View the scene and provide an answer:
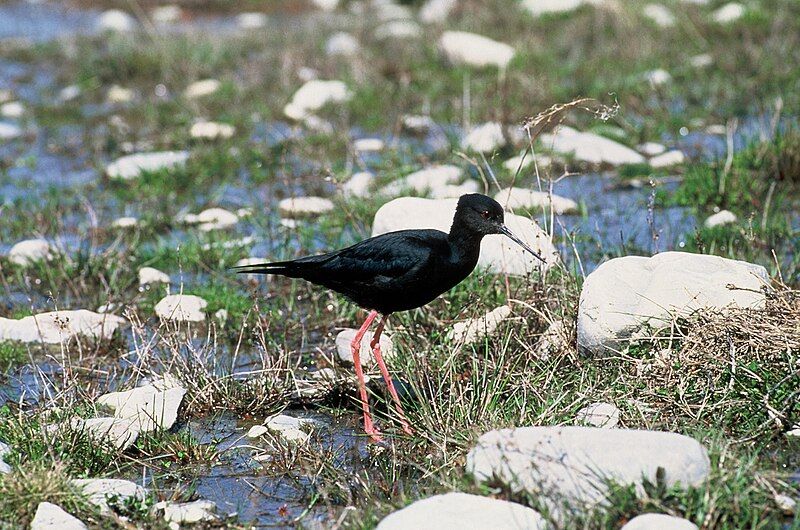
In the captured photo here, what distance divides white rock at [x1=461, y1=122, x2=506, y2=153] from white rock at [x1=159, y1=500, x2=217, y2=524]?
5.28 meters

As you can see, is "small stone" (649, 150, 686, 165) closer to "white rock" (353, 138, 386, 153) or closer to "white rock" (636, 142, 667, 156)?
"white rock" (636, 142, 667, 156)

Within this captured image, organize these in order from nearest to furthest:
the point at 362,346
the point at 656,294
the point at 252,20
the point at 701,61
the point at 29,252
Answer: the point at 656,294 < the point at 362,346 < the point at 29,252 < the point at 701,61 < the point at 252,20

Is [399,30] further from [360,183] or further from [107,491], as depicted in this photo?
[107,491]

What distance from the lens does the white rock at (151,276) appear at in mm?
7574

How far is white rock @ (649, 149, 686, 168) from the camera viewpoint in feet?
30.0

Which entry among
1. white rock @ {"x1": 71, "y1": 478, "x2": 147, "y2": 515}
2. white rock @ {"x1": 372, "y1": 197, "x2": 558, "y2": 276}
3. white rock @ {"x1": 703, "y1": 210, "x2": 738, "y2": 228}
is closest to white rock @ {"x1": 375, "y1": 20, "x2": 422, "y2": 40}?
white rock @ {"x1": 703, "y1": 210, "x2": 738, "y2": 228}

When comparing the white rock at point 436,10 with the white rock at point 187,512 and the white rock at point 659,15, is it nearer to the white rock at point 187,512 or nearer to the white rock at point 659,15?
the white rock at point 659,15

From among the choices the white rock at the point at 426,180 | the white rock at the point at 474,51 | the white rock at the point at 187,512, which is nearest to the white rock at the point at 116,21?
the white rock at the point at 474,51

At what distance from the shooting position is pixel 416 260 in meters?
5.55

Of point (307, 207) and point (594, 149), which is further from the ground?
point (594, 149)

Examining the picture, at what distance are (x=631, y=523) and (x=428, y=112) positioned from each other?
23.8 feet

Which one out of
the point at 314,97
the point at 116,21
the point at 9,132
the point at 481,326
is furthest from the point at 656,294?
the point at 116,21

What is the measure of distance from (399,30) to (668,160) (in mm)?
5929

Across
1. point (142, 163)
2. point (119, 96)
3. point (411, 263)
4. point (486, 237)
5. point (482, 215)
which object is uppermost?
point (482, 215)
